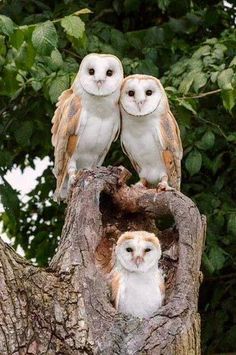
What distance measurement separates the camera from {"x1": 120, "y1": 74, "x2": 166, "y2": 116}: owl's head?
3.85m

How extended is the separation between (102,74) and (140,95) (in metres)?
0.16

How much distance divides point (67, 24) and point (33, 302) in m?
1.52

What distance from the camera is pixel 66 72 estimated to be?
496cm

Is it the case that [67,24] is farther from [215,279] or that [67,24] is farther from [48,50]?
[215,279]

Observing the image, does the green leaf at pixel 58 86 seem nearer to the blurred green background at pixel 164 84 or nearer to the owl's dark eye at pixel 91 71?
the blurred green background at pixel 164 84

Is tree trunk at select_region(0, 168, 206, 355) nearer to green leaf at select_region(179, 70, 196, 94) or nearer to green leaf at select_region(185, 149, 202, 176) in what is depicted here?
green leaf at select_region(179, 70, 196, 94)

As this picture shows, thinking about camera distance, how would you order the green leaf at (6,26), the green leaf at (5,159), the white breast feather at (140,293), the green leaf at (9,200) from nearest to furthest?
the white breast feather at (140,293) < the green leaf at (6,26) < the green leaf at (9,200) < the green leaf at (5,159)

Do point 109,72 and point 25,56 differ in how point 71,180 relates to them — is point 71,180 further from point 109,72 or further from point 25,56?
point 25,56

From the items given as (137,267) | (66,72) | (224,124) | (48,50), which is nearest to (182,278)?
(137,267)

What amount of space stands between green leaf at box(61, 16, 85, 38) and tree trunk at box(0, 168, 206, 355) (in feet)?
3.08

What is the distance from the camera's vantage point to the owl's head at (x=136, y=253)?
3541 millimetres

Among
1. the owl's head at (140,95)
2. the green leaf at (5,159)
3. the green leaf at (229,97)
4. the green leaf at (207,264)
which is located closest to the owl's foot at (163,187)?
the owl's head at (140,95)

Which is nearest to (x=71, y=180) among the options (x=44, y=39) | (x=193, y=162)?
(x=44, y=39)

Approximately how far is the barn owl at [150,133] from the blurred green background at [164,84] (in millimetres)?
617
